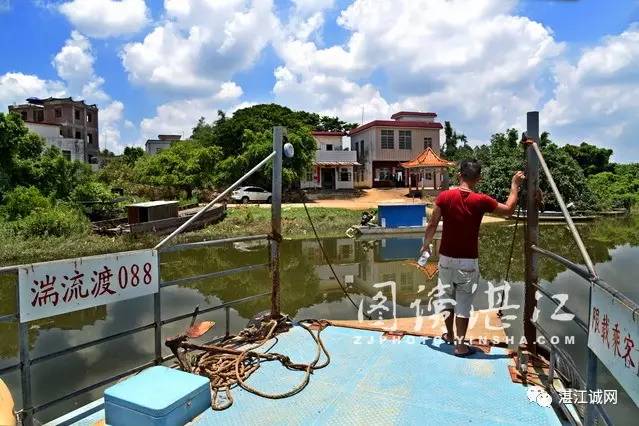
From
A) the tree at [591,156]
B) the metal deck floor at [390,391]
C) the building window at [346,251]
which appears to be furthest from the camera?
the tree at [591,156]

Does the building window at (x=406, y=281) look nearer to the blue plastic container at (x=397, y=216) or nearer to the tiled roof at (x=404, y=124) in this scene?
the blue plastic container at (x=397, y=216)

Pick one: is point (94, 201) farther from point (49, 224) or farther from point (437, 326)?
point (437, 326)

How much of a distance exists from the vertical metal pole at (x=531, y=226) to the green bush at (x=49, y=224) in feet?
53.7

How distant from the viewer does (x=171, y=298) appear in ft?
34.1

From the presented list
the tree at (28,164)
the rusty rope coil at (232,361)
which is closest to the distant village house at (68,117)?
the tree at (28,164)

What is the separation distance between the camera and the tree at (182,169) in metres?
28.2

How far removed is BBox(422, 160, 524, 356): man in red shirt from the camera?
12.6 ft

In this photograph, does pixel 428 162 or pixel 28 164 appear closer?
pixel 28 164

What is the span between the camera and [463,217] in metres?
3.86

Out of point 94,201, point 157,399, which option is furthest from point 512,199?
point 94,201

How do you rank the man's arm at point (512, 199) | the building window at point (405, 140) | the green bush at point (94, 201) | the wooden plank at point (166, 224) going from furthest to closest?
1. the building window at point (405, 140)
2. the green bush at point (94, 201)
3. the wooden plank at point (166, 224)
4. the man's arm at point (512, 199)

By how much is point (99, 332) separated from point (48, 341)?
0.79m

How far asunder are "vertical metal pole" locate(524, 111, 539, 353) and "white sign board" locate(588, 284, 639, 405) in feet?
5.12

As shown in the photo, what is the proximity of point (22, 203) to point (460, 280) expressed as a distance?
18383 millimetres
